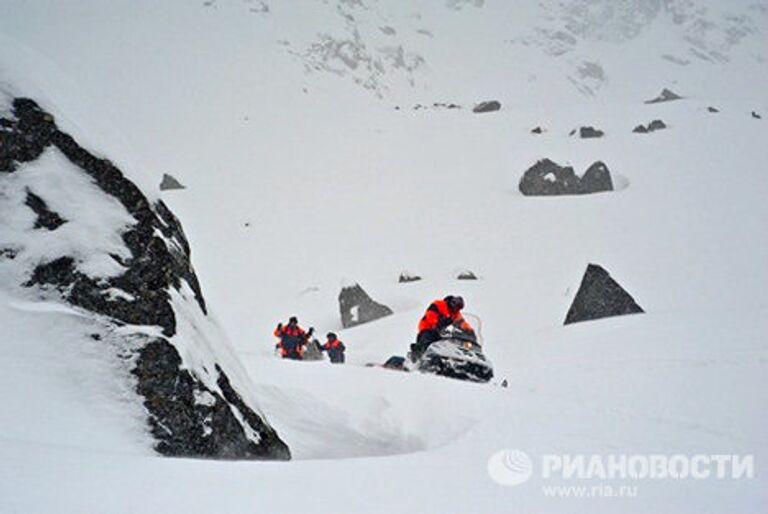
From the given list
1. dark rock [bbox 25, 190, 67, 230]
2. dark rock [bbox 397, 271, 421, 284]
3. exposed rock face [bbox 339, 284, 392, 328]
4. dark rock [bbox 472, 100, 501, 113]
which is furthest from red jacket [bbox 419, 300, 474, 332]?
dark rock [bbox 472, 100, 501, 113]

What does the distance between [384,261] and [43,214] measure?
16.9 meters

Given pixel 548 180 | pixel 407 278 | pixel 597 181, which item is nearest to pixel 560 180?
pixel 548 180

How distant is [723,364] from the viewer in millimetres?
7742

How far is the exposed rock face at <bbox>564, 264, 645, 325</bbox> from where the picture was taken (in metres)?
12.3

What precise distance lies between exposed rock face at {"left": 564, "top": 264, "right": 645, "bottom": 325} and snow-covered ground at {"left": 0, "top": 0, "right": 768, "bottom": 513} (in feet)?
2.32

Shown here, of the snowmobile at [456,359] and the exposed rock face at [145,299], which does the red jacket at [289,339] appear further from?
the exposed rock face at [145,299]

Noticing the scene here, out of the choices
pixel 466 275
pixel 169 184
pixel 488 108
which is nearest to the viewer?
pixel 466 275

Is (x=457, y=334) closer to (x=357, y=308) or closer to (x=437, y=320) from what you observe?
(x=437, y=320)

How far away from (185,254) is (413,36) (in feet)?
237

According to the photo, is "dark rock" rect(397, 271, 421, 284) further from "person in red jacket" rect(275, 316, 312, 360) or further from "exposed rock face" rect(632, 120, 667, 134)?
"exposed rock face" rect(632, 120, 667, 134)

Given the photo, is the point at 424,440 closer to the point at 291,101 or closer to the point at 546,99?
the point at 291,101

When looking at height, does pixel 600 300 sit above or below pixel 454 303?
below

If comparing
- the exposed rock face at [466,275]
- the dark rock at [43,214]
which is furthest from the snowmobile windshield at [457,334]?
the exposed rock face at [466,275]

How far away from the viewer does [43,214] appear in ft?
11.8
